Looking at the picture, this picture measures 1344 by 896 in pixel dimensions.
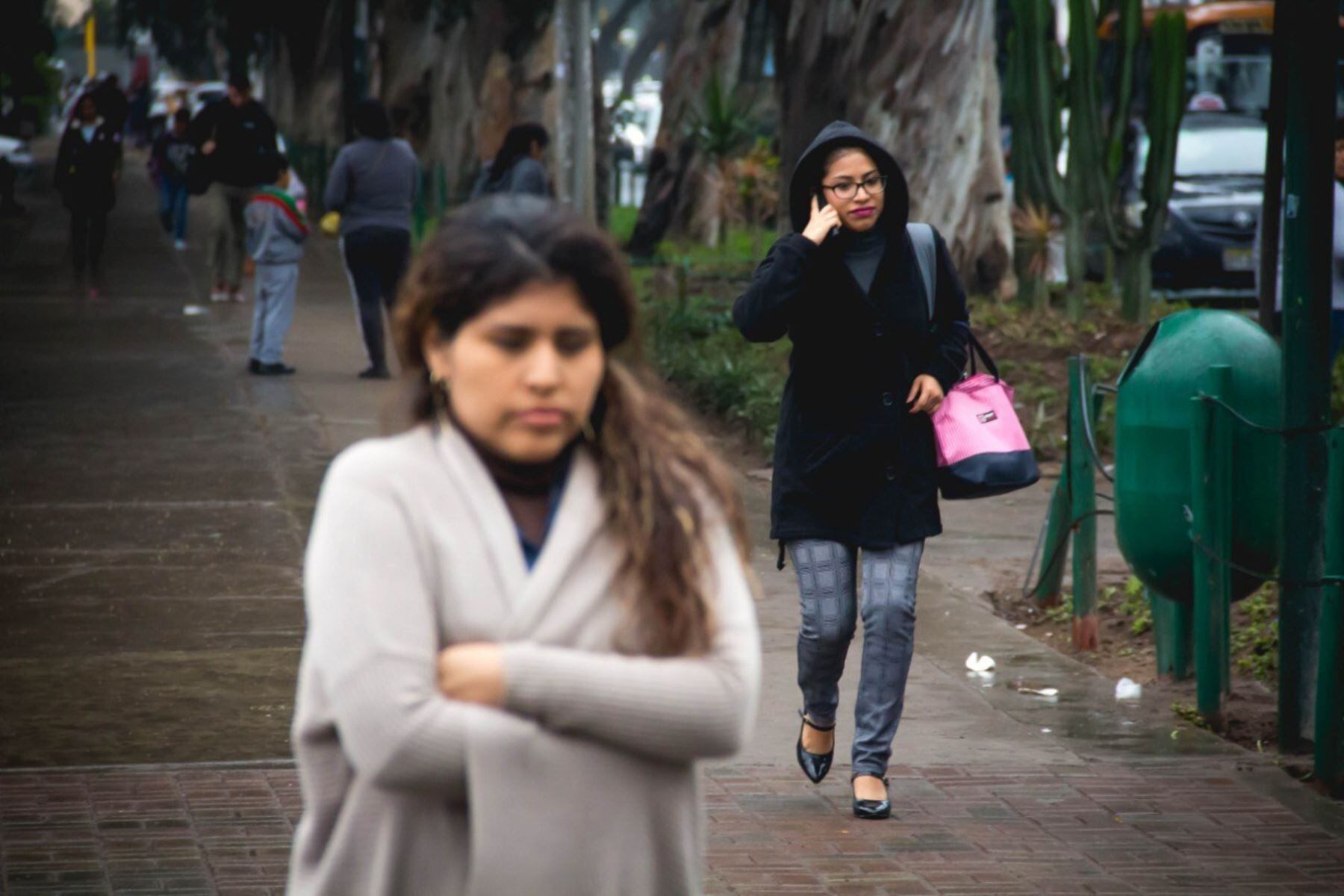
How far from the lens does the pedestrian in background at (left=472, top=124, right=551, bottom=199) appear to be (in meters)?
13.9

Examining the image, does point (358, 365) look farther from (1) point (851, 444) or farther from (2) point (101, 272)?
(1) point (851, 444)

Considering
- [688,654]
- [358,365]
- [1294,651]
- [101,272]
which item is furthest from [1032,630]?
[101,272]

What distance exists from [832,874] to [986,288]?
12.8 m

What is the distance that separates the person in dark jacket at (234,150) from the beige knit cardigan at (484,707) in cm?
1335

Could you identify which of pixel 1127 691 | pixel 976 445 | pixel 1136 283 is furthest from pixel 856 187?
pixel 1136 283

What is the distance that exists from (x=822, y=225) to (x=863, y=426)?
532 mm

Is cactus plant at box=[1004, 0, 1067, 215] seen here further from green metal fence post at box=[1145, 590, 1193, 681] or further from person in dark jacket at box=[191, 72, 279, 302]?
green metal fence post at box=[1145, 590, 1193, 681]

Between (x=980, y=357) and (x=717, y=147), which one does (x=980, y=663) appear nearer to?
(x=980, y=357)

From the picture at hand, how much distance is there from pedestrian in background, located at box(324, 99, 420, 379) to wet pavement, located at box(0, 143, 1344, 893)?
8.64 ft

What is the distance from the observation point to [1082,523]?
25.3 feet

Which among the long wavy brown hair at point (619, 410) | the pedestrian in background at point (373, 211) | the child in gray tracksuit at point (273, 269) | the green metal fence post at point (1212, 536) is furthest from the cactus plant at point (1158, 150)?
the long wavy brown hair at point (619, 410)

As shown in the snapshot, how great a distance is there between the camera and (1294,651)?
626 cm

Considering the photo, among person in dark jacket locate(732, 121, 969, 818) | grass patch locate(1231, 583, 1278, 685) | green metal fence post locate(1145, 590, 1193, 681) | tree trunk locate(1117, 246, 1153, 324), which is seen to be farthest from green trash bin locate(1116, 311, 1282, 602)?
tree trunk locate(1117, 246, 1153, 324)

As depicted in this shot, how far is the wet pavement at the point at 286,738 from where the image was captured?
5.23 metres
